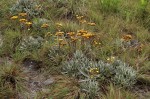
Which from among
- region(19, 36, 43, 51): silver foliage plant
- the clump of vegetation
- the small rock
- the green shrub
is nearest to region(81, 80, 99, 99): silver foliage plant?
the small rock

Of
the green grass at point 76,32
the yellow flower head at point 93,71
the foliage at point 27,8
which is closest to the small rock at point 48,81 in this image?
the green grass at point 76,32

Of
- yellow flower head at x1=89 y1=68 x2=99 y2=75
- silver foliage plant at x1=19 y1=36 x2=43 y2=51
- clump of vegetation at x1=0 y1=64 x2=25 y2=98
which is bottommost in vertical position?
clump of vegetation at x1=0 y1=64 x2=25 y2=98

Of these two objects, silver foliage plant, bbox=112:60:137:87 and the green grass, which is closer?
silver foliage plant, bbox=112:60:137:87

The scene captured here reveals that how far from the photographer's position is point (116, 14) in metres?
7.89

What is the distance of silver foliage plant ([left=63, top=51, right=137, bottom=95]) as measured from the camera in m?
5.45

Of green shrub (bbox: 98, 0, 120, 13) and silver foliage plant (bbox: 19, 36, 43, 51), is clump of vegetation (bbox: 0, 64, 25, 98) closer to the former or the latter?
silver foliage plant (bbox: 19, 36, 43, 51)

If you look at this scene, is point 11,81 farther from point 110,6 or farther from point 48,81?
point 110,6

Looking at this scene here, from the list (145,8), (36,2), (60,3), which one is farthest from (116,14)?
(36,2)

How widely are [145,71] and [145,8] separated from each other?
93.6 inches

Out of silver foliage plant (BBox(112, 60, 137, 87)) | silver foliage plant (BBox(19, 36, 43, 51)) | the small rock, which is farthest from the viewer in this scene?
silver foliage plant (BBox(19, 36, 43, 51))

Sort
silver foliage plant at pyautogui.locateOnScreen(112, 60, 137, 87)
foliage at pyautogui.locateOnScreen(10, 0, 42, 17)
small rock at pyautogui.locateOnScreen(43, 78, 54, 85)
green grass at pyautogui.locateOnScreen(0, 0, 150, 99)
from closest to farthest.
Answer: silver foliage plant at pyautogui.locateOnScreen(112, 60, 137, 87) → small rock at pyautogui.locateOnScreen(43, 78, 54, 85) → green grass at pyautogui.locateOnScreen(0, 0, 150, 99) → foliage at pyautogui.locateOnScreen(10, 0, 42, 17)

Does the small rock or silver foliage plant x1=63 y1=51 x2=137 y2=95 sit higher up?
silver foliage plant x1=63 y1=51 x2=137 y2=95

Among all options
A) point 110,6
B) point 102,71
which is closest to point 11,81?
point 102,71

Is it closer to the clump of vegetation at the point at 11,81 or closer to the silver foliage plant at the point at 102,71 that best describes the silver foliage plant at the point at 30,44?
the clump of vegetation at the point at 11,81
